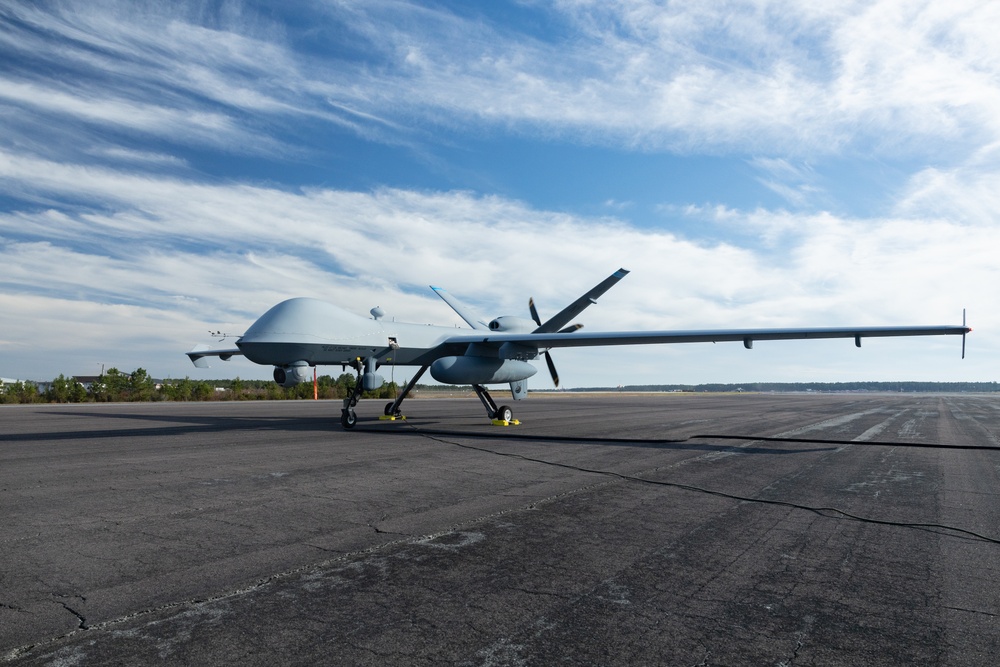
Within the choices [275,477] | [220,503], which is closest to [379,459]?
[275,477]

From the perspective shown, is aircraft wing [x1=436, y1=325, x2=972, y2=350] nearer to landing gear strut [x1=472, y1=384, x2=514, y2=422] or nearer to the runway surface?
landing gear strut [x1=472, y1=384, x2=514, y2=422]

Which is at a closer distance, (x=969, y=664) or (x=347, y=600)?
(x=969, y=664)

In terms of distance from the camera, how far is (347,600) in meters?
4.20

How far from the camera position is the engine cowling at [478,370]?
1992 cm

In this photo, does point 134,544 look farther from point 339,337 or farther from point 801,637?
point 339,337

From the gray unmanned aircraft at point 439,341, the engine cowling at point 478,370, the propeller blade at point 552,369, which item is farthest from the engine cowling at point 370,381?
the propeller blade at point 552,369

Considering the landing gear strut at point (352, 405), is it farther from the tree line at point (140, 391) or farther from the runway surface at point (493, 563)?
the tree line at point (140, 391)

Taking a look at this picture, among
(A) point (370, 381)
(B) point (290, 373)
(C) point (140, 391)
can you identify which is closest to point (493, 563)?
(B) point (290, 373)

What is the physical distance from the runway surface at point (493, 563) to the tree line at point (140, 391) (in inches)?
1151

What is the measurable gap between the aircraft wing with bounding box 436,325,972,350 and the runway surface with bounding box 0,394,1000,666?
20.3 ft

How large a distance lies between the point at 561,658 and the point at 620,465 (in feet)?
26.1

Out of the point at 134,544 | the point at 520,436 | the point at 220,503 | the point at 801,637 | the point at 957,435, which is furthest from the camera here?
the point at 957,435

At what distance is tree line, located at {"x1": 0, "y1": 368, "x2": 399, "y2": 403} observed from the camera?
40.9 meters

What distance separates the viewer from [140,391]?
4450cm
